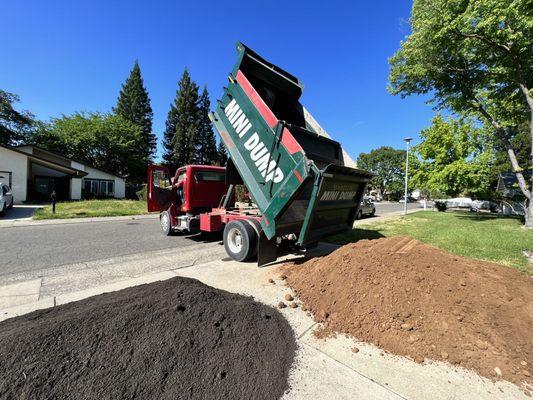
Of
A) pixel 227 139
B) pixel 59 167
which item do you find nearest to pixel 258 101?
pixel 227 139

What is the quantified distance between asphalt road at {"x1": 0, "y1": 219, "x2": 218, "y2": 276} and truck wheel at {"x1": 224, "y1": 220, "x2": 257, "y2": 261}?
82.7 inches

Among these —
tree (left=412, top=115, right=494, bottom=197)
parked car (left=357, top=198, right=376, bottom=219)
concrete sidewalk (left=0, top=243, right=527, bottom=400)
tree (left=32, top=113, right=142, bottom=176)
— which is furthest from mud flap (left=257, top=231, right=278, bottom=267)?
tree (left=32, top=113, right=142, bottom=176)

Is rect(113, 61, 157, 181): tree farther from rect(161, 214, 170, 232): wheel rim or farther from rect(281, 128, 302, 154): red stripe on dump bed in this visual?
rect(281, 128, 302, 154): red stripe on dump bed

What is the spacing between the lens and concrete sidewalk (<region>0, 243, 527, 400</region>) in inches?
90.2

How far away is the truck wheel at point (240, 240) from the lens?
5.88 m

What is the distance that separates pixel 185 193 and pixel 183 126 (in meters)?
42.9

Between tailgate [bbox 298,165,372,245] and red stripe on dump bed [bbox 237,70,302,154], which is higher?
red stripe on dump bed [bbox 237,70,302,154]

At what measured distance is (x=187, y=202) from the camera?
8.43 m

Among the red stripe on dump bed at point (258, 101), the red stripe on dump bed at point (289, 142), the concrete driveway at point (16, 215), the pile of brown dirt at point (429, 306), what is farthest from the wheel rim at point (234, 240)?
the concrete driveway at point (16, 215)

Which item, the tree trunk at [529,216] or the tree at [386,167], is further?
the tree at [386,167]

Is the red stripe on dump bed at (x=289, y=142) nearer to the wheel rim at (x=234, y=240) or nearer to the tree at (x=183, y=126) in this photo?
the wheel rim at (x=234, y=240)

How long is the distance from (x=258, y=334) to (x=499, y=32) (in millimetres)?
15714

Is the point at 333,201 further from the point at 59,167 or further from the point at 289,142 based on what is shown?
the point at 59,167

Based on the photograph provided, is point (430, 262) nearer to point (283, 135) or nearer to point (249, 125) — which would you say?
point (283, 135)
